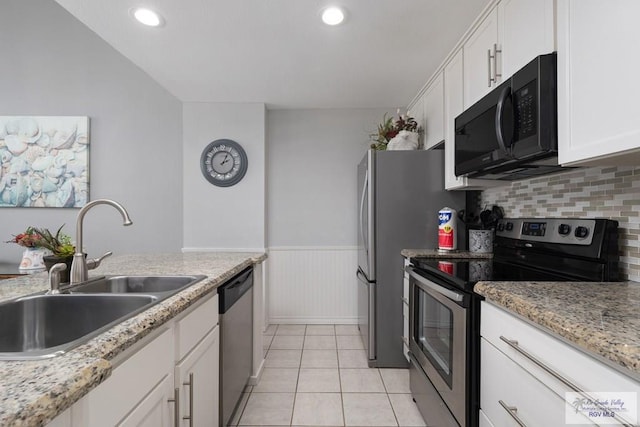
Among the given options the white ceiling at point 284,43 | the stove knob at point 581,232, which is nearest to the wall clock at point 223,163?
the white ceiling at point 284,43

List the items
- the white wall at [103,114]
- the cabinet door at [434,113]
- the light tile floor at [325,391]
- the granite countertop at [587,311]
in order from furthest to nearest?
1. the white wall at [103,114]
2. the cabinet door at [434,113]
3. the light tile floor at [325,391]
4. the granite countertop at [587,311]

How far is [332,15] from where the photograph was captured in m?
1.77

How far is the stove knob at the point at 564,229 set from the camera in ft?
4.63

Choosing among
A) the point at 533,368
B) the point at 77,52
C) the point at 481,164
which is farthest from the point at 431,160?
the point at 77,52

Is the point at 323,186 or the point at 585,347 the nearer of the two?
the point at 585,347

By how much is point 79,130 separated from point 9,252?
1501mm

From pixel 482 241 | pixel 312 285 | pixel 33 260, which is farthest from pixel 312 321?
pixel 33 260

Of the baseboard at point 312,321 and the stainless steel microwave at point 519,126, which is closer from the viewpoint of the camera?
the stainless steel microwave at point 519,126

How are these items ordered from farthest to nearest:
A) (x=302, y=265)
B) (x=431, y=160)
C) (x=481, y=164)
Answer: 1. (x=302, y=265)
2. (x=431, y=160)
3. (x=481, y=164)

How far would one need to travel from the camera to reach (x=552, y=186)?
5.47 feet

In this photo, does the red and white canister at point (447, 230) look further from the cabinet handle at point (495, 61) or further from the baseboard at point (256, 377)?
the baseboard at point (256, 377)

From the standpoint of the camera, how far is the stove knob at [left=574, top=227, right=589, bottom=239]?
4.33 feet

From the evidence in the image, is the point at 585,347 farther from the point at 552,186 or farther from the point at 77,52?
the point at 77,52

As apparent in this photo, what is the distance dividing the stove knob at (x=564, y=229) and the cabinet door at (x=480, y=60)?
783 millimetres
